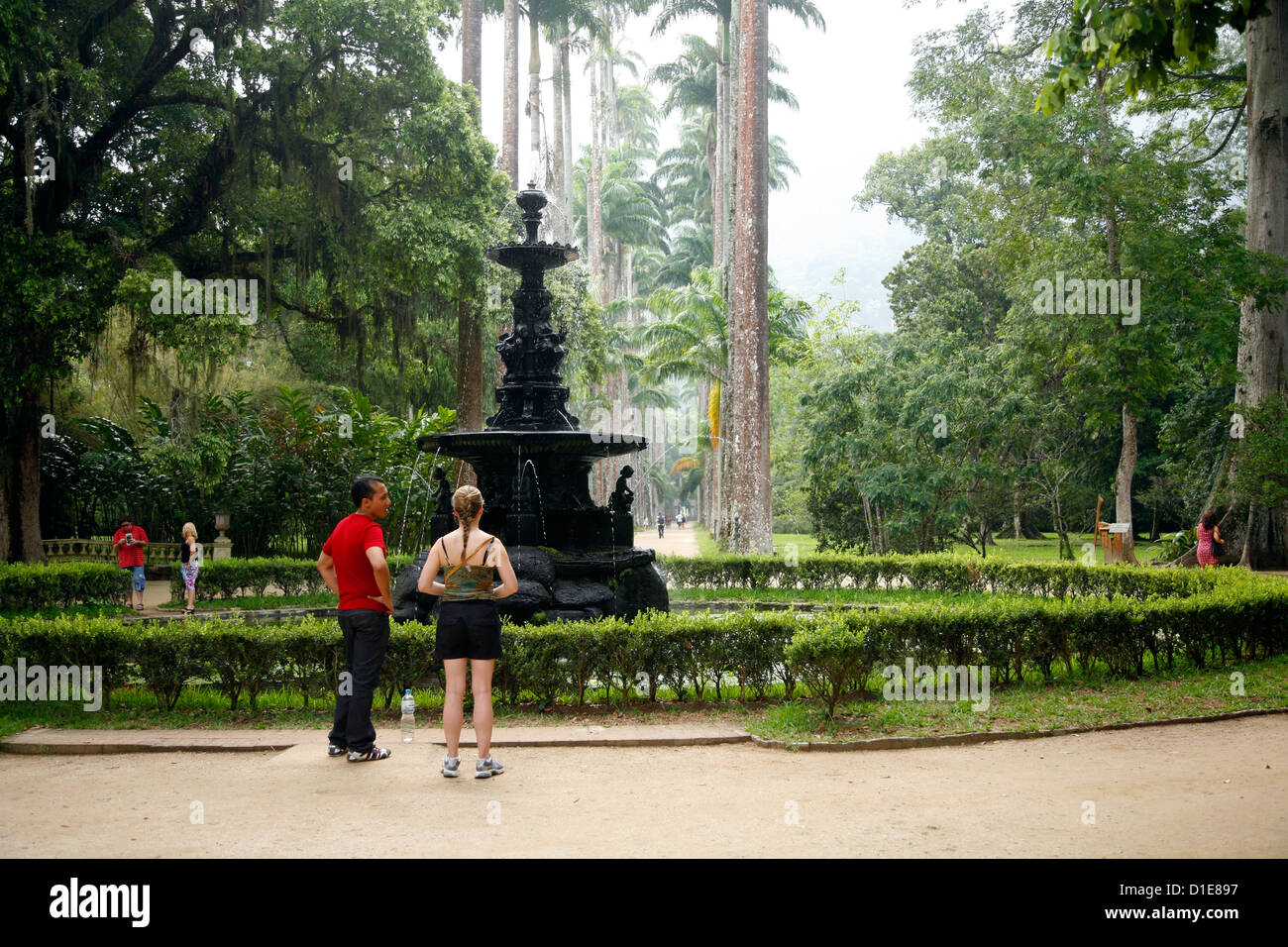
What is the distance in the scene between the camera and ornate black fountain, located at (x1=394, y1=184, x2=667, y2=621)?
985 cm

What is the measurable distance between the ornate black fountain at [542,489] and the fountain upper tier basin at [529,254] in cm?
1

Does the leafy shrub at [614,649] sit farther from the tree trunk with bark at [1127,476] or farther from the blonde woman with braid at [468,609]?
the tree trunk with bark at [1127,476]

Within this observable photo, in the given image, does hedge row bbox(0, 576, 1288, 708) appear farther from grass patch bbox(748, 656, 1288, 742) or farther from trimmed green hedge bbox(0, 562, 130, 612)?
trimmed green hedge bbox(0, 562, 130, 612)

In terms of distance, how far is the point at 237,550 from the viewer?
69.6 ft

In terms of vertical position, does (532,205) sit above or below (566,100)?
below

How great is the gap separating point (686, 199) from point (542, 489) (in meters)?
51.6

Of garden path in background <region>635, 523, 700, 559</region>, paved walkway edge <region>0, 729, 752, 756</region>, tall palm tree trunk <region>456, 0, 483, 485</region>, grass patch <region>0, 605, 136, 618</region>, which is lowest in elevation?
garden path in background <region>635, 523, 700, 559</region>

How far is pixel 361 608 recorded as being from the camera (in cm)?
637

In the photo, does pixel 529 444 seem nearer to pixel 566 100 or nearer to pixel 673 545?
pixel 673 545

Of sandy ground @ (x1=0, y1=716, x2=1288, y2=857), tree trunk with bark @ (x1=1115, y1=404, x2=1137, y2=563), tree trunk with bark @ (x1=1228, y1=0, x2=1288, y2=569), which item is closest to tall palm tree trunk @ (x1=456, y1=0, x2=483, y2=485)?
tree trunk with bark @ (x1=1115, y1=404, x2=1137, y2=563)

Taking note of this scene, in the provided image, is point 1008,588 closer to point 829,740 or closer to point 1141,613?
point 1141,613

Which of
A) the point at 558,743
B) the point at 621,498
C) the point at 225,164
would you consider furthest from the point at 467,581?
the point at 225,164

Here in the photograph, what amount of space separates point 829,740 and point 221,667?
4866mm

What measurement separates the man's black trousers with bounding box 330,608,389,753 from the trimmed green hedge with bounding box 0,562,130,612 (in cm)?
1038
